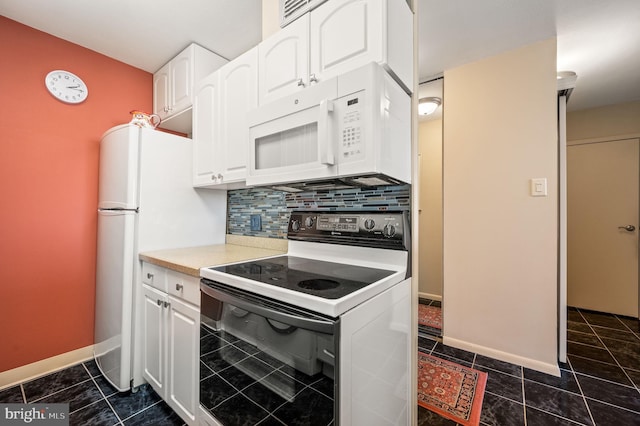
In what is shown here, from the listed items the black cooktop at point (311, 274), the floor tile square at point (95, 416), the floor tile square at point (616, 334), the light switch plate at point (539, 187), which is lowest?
the floor tile square at point (95, 416)

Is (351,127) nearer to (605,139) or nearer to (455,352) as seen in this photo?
(455,352)

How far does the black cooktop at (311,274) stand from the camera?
3.20 feet

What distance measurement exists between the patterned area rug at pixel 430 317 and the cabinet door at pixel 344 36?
8.32 ft

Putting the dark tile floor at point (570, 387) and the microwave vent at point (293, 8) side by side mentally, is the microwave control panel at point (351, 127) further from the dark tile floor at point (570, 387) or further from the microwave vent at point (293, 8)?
the dark tile floor at point (570, 387)

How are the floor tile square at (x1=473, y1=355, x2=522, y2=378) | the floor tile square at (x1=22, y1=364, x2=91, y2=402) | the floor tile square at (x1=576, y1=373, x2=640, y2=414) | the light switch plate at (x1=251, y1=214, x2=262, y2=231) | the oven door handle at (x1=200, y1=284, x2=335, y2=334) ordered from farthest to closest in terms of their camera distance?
the light switch plate at (x1=251, y1=214, x2=262, y2=231), the floor tile square at (x1=473, y1=355, x2=522, y2=378), the floor tile square at (x1=22, y1=364, x2=91, y2=402), the floor tile square at (x1=576, y1=373, x2=640, y2=414), the oven door handle at (x1=200, y1=284, x2=335, y2=334)

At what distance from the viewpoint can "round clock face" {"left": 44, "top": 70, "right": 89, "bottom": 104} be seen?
6.51ft

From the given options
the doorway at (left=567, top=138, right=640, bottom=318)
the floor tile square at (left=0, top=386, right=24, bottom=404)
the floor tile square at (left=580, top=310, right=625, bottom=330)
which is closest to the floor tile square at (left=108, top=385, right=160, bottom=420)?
the floor tile square at (left=0, top=386, right=24, bottom=404)

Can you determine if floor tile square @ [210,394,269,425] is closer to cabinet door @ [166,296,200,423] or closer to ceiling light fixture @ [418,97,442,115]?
cabinet door @ [166,296,200,423]

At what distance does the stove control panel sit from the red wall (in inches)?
69.6

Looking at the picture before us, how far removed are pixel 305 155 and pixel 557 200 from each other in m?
1.88

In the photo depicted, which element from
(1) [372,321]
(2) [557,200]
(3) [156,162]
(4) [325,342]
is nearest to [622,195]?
(2) [557,200]

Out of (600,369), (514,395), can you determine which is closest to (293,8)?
(514,395)

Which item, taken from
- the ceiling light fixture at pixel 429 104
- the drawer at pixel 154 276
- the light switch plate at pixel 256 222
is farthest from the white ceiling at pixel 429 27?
the drawer at pixel 154 276

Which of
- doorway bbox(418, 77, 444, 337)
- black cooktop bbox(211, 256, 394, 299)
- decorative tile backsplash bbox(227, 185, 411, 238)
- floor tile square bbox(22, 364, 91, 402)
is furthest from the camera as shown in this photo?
doorway bbox(418, 77, 444, 337)
